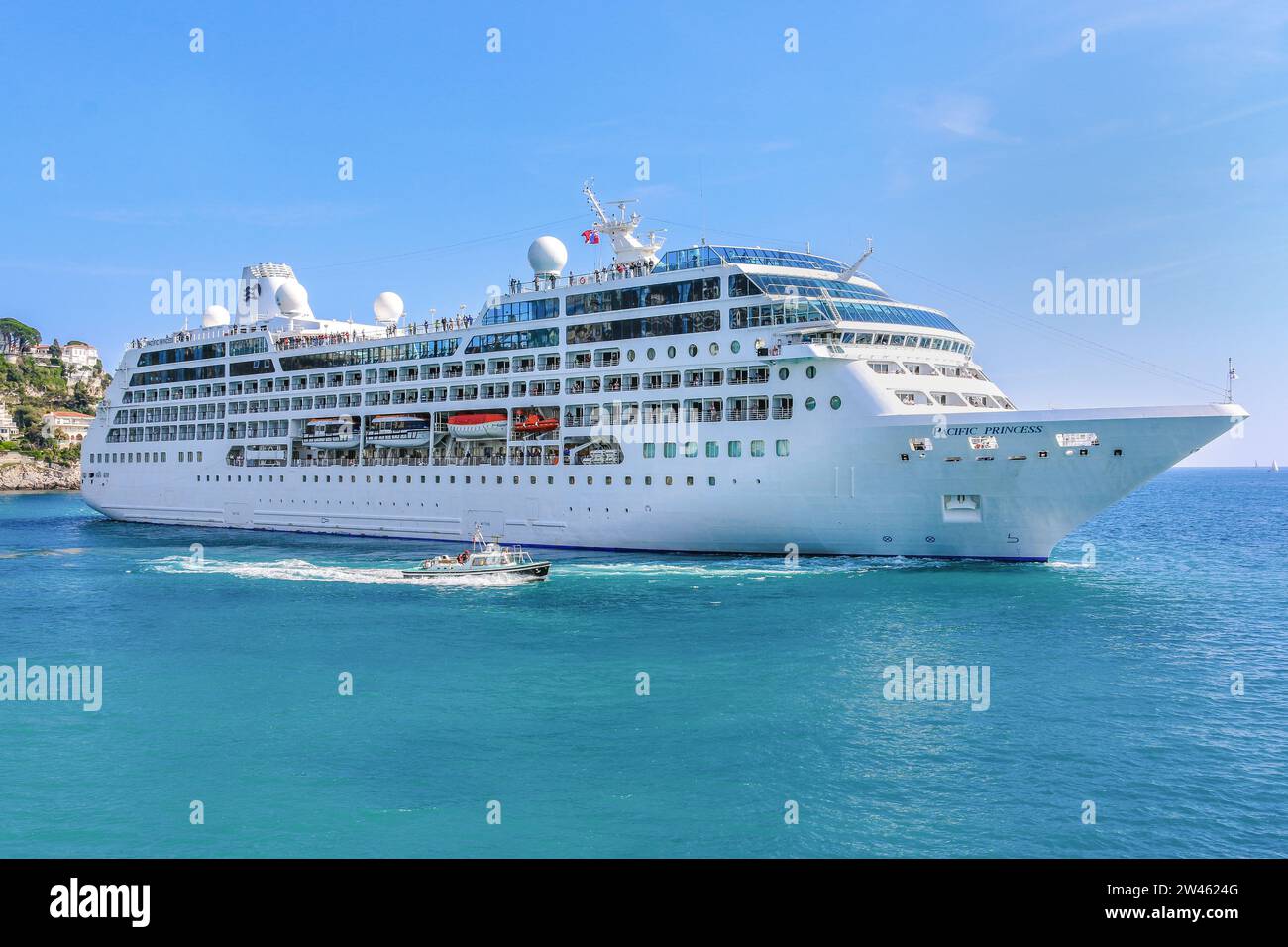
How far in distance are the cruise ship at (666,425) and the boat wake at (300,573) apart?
9747 mm

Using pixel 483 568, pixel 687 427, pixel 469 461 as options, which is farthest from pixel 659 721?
pixel 469 461

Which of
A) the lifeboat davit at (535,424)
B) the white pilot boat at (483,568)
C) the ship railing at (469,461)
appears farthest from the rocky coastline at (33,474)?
the white pilot boat at (483,568)

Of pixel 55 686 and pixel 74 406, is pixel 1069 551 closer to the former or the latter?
pixel 55 686

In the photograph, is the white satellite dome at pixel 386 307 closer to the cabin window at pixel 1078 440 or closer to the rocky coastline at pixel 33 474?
the cabin window at pixel 1078 440

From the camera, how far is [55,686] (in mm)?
25562

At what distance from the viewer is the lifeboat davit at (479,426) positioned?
56.6 meters

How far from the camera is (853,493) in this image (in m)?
42.5

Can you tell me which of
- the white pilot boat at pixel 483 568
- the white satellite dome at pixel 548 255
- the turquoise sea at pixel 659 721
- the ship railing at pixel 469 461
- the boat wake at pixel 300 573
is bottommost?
the turquoise sea at pixel 659 721

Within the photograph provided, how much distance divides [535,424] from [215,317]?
41.6 m
